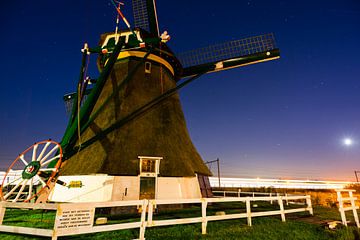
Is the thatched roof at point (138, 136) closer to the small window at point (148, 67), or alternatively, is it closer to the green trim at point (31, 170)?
the small window at point (148, 67)

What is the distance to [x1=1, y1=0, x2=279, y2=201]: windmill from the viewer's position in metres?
9.95

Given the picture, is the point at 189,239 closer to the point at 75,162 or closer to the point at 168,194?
the point at 168,194

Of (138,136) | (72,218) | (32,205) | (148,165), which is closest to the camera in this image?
(72,218)

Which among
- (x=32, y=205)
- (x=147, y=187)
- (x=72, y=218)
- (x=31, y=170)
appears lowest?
(x=72, y=218)

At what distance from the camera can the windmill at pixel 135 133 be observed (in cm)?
995

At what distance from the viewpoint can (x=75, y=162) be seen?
11062 millimetres

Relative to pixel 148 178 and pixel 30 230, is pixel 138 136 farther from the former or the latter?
pixel 30 230

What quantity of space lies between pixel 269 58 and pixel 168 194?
11166mm

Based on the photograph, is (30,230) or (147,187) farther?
(147,187)

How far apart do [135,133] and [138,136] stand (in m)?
0.25

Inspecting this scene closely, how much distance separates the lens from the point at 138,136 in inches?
448

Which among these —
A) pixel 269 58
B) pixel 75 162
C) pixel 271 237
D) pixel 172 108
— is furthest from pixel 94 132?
pixel 269 58

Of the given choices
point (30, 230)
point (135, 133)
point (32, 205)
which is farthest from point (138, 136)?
point (30, 230)

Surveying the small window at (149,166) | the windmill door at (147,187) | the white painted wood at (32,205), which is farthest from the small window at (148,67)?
the white painted wood at (32,205)
